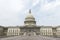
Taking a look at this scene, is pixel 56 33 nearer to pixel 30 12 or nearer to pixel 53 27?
pixel 53 27

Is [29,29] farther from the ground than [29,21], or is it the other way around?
[29,21]

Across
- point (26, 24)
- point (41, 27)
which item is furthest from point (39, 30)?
point (26, 24)

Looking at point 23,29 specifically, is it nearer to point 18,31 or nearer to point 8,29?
point 18,31

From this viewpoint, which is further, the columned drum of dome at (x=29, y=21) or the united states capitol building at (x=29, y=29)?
the columned drum of dome at (x=29, y=21)

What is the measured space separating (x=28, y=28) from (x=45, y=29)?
7.85m

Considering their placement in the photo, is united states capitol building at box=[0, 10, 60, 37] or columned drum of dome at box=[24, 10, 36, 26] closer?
united states capitol building at box=[0, 10, 60, 37]

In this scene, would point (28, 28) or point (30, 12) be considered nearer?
point (28, 28)

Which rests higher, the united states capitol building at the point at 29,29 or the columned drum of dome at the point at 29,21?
the columned drum of dome at the point at 29,21

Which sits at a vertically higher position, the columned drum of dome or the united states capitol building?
the columned drum of dome

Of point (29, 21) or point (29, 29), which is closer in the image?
point (29, 29)

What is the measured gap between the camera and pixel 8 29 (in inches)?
2958

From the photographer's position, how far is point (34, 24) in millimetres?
73625

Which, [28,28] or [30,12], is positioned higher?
[30,12]

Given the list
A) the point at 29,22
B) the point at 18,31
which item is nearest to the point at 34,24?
the point at 29,22
